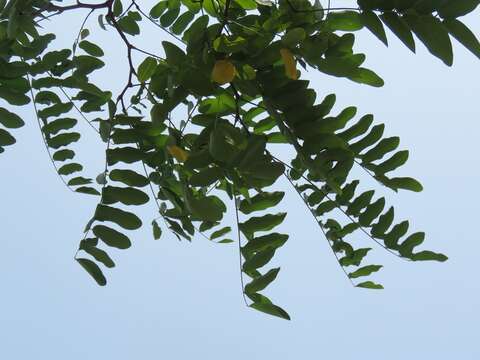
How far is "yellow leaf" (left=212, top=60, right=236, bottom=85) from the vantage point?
2.54ft

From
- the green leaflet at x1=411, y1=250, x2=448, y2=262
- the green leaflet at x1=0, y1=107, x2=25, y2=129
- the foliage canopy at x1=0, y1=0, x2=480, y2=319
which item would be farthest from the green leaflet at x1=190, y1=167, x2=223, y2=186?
the green leaflet at x1=0, y1=107, x2=25, y2=129

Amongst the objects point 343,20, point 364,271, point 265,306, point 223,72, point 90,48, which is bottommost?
point 265,306

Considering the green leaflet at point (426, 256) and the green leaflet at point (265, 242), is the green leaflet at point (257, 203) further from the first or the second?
the green leaflet at point (426, 256)

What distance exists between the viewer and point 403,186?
0.97 meters

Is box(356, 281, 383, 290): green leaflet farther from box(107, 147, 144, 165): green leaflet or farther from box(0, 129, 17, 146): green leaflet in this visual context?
box(0, 129, 17, 146): green leaflet

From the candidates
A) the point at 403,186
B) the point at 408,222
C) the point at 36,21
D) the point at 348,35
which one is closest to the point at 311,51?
the point at 348,35

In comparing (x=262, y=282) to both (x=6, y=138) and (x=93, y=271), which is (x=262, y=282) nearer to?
(x=93, y=271)

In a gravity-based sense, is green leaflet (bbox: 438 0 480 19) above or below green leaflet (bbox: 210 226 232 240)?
above

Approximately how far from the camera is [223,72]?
77 cm

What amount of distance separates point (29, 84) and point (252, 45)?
19.6 inches

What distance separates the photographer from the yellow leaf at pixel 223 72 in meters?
0.77

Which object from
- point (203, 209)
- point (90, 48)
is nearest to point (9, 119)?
point (90, 48)

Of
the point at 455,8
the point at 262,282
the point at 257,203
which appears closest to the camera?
the point at 455,8

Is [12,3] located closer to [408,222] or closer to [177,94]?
[177,94]
